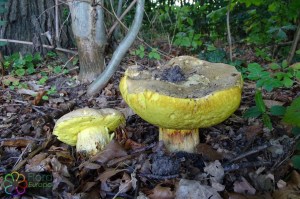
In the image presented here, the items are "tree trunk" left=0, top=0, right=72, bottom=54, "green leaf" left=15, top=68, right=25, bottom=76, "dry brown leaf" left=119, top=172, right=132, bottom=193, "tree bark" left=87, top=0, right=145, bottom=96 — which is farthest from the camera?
"tree trunk" left=0, top=0, right=72, bottom=54

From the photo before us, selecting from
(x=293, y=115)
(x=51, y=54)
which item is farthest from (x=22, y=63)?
(x=293, y=115)

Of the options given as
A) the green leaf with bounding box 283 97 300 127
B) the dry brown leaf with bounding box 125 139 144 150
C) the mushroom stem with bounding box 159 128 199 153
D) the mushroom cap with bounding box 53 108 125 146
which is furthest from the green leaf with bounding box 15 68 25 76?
the green leaf with bounding box 283 97 300 127

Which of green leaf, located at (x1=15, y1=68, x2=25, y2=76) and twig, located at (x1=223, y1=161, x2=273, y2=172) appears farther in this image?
green leaf, located at (x1=15, y1=68, x2=25, y2=76)

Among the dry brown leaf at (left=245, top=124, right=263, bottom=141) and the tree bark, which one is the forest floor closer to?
the dry brown leaf at (left=245, top=124, right=263, bottom=141)

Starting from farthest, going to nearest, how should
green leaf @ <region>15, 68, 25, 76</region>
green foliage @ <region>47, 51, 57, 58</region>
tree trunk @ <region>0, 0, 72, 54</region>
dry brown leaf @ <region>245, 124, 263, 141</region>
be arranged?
green foliage @ <region>47, 51, 57, 58</region>
tree trunk @ <region>0, 0, 72, 54</region>
green leaf @ <region>15, 68, 25, 76</region>
dry brown leaf @ <region>245, 124, 263, 141</region>

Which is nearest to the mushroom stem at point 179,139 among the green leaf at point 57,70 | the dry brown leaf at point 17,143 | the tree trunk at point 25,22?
the dry brown leaf at point 17,143

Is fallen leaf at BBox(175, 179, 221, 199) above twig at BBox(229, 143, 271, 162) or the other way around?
the other way around

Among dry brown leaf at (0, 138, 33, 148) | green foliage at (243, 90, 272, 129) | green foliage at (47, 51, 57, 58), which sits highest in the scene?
green foliage at (243, 90, 272, 129)
